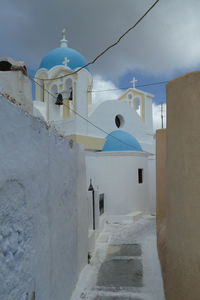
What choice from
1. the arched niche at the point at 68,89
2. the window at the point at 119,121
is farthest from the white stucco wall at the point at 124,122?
the arched niche at the point at 68,89

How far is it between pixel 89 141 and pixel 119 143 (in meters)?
1.56

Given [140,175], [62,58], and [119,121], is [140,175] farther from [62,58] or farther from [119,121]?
[62,58]

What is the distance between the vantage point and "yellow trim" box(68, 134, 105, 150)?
1224 cm

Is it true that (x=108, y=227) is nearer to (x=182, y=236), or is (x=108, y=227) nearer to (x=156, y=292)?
(x=156, y=292)

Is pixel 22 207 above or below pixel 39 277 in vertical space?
above

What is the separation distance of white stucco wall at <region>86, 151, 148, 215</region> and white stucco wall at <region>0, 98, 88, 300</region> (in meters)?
7.32

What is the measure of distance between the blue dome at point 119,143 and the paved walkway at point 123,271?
15.1ft

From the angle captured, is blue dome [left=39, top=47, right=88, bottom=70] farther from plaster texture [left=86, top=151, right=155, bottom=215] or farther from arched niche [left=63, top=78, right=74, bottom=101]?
plaster texture [left=86, top=151, right=155, bottom=215]

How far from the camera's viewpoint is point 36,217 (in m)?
3.14

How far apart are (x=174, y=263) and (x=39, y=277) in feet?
5.58

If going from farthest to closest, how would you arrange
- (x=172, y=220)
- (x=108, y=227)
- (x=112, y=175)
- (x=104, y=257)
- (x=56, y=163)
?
(x=112, y=175), (x=108, y=227), (x=104, y=257), (x=56, y=163), (x=172, y=220)

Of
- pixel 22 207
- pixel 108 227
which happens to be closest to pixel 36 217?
pixel 22 207

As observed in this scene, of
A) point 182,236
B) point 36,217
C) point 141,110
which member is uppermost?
point 141,110

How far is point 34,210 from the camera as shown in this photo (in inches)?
121
